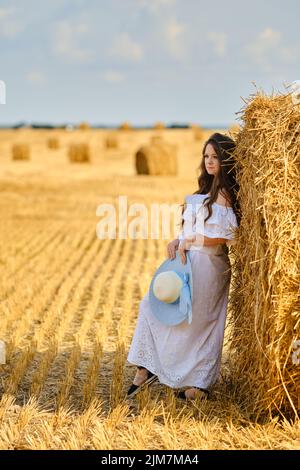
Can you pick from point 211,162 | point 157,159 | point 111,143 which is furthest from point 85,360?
point 111,143

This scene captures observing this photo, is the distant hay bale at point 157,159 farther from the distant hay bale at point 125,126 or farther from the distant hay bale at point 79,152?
the distant hay bale at point 125,126

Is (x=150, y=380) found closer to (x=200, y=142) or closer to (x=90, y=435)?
(x=90, y=435)

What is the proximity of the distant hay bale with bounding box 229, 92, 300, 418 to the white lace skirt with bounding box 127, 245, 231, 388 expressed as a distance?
0.35 meters

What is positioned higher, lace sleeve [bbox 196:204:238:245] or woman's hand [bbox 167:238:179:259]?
lace sleeve [bbox 196:204:238:245]

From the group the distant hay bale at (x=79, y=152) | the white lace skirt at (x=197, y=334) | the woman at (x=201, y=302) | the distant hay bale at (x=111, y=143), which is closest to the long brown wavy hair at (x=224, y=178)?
the woman at (x=201, y=302)

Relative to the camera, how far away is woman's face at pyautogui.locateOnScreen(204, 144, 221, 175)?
5496mm

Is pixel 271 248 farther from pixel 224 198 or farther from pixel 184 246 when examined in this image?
pixel 184 246

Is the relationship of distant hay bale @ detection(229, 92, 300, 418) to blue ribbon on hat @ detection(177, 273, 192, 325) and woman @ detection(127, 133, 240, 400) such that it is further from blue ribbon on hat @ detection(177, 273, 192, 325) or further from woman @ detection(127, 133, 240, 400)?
blue ribbon on hat @ detection(177, 273, 192, 325)

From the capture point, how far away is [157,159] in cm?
2686

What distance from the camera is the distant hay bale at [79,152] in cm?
3138

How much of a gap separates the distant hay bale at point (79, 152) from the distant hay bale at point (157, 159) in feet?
16.1

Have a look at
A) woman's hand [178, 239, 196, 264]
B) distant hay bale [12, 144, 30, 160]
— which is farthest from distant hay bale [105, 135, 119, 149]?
woman's hand [178, 239, 196, 264]
